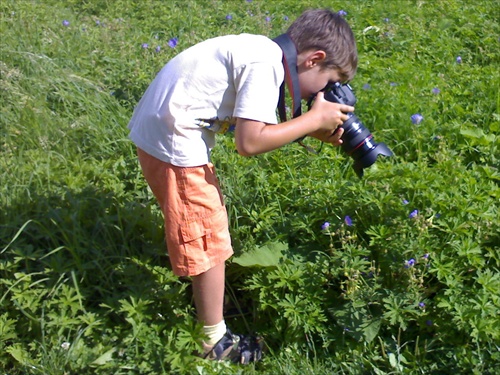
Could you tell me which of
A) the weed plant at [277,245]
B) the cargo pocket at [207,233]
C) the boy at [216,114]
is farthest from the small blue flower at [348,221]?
the cargo pocket at [207,233]

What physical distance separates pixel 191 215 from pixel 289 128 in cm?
51

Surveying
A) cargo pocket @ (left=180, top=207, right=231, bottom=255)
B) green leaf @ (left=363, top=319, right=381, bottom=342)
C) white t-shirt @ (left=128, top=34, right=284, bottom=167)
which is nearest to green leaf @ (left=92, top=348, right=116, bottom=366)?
cargo pocket @ (left=180, top=207, right=231, bottom=255)

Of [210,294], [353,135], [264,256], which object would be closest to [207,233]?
[210,294]

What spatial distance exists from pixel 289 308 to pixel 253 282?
0.68ft

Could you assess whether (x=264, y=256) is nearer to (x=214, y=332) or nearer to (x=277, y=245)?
(x=277, y=245)

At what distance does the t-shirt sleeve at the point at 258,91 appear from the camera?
2.61m

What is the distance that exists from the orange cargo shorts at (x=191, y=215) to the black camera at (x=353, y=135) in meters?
0.54

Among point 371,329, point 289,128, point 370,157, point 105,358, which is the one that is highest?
point 289,128

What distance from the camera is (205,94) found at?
9.06 ft

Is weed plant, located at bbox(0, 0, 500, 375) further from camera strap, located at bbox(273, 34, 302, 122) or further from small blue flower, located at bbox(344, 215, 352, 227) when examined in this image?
camera strap, located at bbox(273, 34, 302, 122)

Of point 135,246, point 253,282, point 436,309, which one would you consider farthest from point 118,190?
point 436,309

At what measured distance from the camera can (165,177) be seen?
285cm

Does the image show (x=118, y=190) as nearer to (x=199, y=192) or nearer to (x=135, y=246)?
(x=135, y=246)

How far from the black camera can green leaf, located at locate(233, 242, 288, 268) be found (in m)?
0.55
